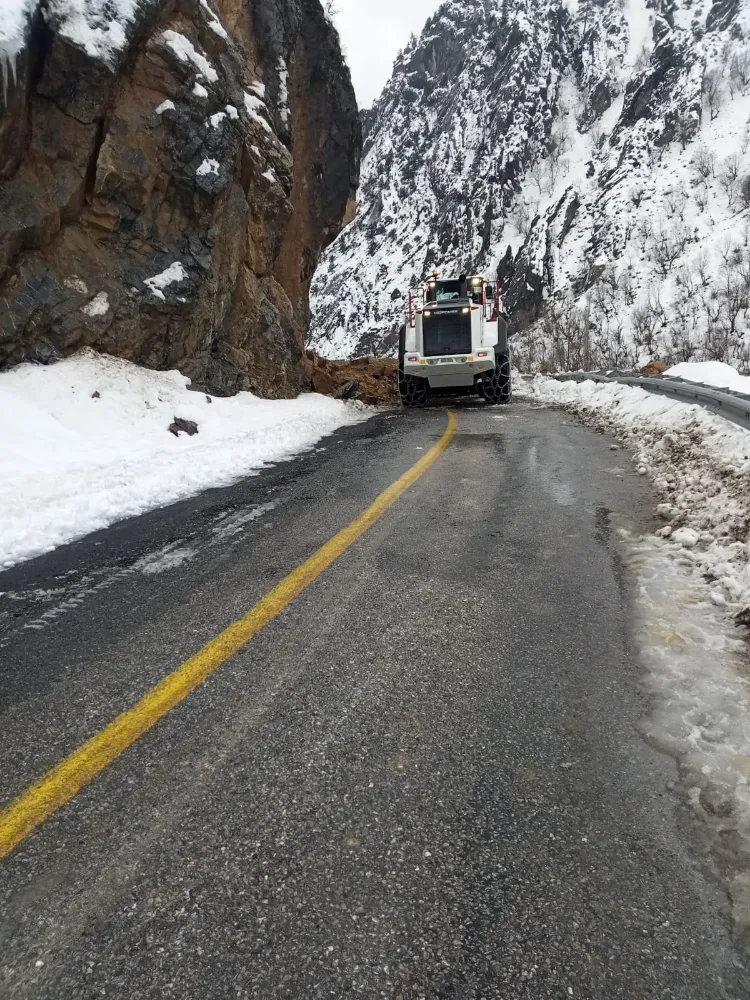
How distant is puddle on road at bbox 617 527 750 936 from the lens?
6.73ft

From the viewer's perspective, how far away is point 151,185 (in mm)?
13992

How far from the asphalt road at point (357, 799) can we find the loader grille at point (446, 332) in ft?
41.3

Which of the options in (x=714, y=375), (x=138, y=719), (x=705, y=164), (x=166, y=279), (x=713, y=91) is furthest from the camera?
(x=713, y=91)

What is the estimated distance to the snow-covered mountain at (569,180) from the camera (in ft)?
268

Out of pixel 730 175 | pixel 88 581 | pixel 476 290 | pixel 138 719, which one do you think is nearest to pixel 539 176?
pixel 730 175

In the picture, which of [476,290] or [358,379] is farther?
[358,379]

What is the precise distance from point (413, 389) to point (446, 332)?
1.96m

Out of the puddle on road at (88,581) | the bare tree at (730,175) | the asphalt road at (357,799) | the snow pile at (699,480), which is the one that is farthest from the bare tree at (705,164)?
the asphalt road at (357,799)

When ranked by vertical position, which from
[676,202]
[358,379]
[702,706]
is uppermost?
[676,202]

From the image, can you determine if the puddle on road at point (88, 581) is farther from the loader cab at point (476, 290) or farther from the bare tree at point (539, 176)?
the bare tree at point (539, 176)

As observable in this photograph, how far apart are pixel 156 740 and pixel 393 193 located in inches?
7752

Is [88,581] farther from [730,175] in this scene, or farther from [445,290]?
[730,175]

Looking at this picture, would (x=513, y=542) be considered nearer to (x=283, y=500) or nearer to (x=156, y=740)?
(x=283, y=500)

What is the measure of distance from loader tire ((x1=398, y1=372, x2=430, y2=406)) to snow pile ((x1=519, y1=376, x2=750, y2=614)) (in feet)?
20.5
